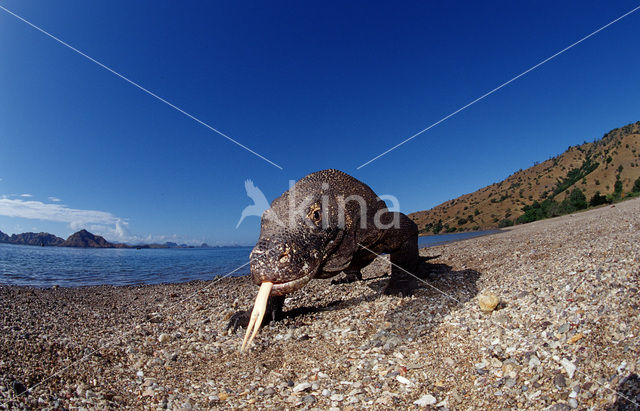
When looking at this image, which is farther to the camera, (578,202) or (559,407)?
(578,202)

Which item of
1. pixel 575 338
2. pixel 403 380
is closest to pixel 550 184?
pixel 575 338

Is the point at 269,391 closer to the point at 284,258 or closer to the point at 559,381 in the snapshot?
the point at 284,258

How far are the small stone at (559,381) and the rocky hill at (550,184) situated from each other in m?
61.4

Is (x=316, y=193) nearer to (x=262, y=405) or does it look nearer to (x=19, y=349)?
(x=262, y=405)

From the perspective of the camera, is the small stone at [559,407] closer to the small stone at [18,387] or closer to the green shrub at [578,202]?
the small stone at [18,387]

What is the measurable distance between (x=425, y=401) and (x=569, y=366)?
53.3 inches

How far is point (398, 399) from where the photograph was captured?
2.88m

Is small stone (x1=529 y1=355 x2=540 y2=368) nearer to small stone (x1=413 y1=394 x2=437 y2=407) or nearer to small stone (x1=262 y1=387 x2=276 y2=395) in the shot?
small stone (x1=413 y1=394 x2=437 y2=407)

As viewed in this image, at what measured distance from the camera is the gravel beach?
9.25 ft

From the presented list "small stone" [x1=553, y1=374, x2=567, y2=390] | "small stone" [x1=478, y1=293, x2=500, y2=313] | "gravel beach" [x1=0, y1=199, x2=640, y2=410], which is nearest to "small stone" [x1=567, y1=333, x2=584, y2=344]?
"gravel beach" [x1=0, y1=199, x2=640, y2=410]

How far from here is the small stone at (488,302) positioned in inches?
178

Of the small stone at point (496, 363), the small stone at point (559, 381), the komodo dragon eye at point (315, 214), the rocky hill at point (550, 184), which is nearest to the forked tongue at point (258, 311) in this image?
the komodo dragon eye at point (315, 214)

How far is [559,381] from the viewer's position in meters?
2.67

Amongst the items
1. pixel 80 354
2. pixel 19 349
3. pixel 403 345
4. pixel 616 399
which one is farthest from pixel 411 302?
pixel 19 349
